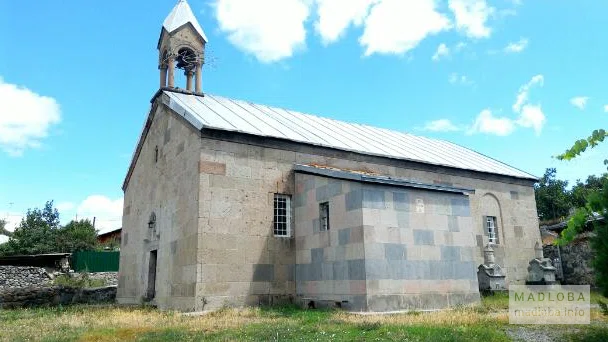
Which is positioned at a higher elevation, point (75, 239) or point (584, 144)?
point (75, 239)

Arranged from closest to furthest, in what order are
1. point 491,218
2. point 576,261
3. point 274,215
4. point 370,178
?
1. point 370,178
2. point 274,215
3. point 491,218
4. point 576,261

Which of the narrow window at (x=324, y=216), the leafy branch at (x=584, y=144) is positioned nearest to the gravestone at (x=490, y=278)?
the narrow window at (x=324, y=216)

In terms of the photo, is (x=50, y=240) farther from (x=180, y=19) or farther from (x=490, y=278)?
(x=490, y=278)

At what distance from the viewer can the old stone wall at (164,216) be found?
47.2 feet

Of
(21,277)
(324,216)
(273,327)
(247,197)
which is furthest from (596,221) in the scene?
(21,277)

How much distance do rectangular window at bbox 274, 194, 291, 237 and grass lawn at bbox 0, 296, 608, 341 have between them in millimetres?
3341

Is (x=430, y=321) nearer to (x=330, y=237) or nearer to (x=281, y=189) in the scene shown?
(x=330, y=237)

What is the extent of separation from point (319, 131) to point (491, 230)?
9054mm

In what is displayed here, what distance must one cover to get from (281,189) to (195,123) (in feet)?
11.6

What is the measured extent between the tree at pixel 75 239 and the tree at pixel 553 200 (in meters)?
39.0

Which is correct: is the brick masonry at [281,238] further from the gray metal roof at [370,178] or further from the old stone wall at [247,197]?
the gray metal roof at [370,178]

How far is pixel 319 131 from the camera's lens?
19.2 metres

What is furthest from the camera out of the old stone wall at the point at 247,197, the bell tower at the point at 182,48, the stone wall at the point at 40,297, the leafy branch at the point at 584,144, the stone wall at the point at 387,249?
the bell tower at the point at 182,48

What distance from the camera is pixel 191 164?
592 inches
